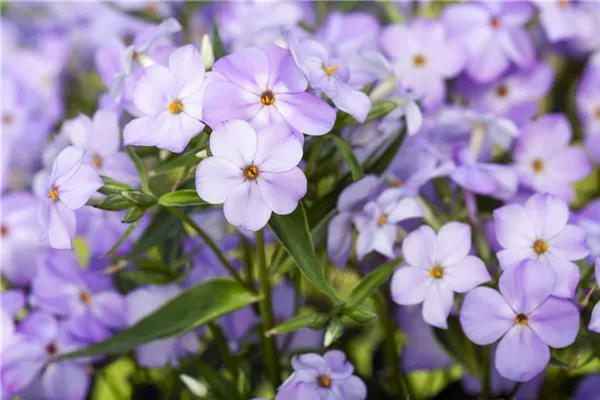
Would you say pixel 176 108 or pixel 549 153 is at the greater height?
pixel 176 108

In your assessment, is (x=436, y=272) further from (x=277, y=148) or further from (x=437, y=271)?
(x=277, y=148)

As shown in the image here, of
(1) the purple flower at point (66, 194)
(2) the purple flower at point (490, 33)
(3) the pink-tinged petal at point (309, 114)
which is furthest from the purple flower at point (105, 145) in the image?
(2) the purple flower at point (490, 33)

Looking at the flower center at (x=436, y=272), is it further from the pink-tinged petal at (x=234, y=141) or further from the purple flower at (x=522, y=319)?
the pink-tinged petal at (x=234, y=141)

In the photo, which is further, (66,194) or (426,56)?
(426,56)

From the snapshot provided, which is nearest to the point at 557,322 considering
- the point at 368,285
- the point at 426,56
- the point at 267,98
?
the point at 368,285

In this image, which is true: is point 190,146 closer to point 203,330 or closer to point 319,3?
point 203,330

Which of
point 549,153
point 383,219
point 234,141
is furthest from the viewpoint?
point 549,153

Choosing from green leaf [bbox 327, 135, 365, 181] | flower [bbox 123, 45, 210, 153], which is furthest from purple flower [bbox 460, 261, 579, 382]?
flower [bbox 123, 45, 210, 153]
